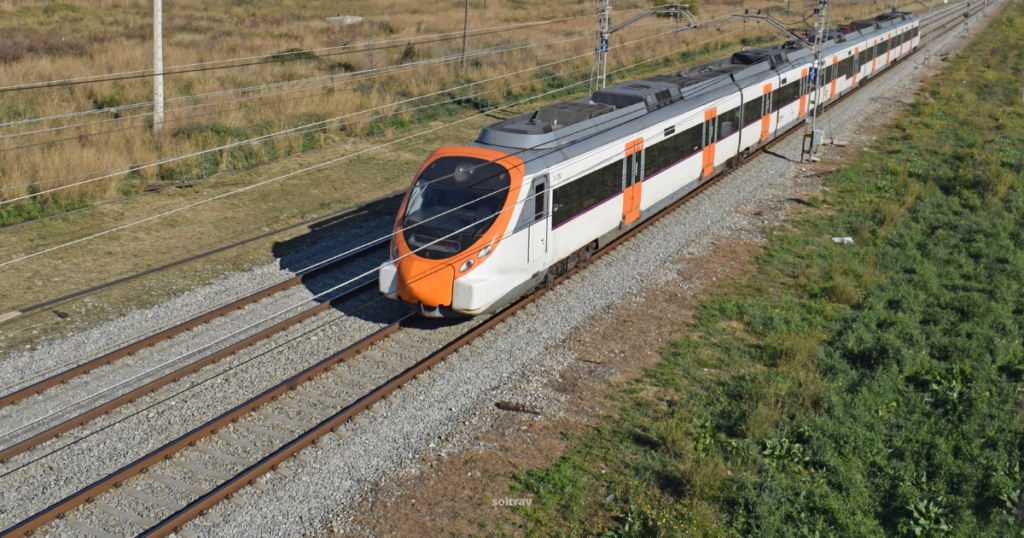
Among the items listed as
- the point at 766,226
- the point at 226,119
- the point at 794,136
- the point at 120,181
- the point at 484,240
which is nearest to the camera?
the point at 484,240

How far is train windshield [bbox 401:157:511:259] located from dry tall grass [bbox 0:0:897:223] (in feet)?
25.3

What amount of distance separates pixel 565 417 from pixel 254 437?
3.91m

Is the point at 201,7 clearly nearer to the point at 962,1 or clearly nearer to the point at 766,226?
the point at 766,226

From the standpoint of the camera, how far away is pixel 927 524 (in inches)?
310

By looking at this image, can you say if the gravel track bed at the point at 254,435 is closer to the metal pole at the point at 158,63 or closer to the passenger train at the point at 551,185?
the passenger train at the point at 551,185

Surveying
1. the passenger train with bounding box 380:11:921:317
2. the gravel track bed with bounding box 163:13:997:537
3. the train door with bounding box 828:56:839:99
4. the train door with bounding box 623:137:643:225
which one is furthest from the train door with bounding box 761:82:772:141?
the train door with bounding box 623:137:643:225

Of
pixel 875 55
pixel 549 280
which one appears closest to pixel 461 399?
pixel 549 280

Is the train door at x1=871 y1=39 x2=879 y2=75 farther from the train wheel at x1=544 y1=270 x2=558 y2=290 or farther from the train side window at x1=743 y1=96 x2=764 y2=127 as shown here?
the train wheel at x1=544 y1=270 x2=558 y2=290

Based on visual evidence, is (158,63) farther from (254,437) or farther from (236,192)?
(254,437)

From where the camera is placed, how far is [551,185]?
40.1 ft

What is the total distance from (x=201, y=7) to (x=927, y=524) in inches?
2236

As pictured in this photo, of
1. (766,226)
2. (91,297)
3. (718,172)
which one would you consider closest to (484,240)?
(91,297)

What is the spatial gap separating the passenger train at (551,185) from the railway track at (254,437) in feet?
2.85

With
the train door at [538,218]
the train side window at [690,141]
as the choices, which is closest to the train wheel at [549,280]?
the train door at [538,218]
